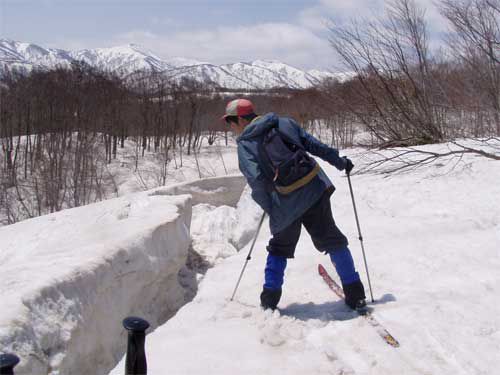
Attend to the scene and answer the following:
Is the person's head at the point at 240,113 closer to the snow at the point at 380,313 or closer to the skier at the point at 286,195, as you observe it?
the skier at the point at 286,195

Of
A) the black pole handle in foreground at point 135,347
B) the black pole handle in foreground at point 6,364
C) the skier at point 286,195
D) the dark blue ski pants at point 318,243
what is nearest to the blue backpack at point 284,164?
the skier at point 286,195

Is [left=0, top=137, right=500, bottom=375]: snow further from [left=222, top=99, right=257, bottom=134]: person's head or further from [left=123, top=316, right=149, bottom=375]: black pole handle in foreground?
[left=222, top=99, right=257, bottom=134]: person's head

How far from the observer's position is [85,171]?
2367 cm

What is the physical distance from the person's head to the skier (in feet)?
0.29

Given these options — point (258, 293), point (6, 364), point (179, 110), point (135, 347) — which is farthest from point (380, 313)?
point (179, 110)

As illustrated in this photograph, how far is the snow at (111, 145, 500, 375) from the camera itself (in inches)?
99.1

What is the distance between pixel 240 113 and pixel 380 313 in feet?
5.92

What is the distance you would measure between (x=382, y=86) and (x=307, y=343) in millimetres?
9439

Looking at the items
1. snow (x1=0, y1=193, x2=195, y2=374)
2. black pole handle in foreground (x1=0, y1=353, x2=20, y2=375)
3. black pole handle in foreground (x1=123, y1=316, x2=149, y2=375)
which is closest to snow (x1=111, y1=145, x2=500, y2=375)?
snow (x1=0, y1=193, x2=195, y2=374)

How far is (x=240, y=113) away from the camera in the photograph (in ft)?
10.8

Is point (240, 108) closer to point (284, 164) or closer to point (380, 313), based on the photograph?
point (284, 164)

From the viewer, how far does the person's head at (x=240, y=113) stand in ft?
10.8

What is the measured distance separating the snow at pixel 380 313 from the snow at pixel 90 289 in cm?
43

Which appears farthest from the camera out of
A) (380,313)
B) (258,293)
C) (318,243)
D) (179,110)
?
(179,110)
